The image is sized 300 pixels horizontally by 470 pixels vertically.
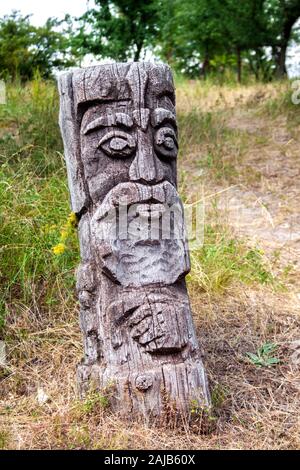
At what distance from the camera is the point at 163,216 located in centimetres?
362

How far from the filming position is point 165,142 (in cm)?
364

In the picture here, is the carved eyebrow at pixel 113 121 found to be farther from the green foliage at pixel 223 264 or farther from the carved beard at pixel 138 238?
the green foliage at pixel 223 264

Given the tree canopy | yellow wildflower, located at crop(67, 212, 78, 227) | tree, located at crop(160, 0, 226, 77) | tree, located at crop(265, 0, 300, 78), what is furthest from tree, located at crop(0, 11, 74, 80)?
yellow wildflower, located at crop(67, 212, 78, 227)

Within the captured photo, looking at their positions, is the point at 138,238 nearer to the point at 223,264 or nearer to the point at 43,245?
the point at 43,245

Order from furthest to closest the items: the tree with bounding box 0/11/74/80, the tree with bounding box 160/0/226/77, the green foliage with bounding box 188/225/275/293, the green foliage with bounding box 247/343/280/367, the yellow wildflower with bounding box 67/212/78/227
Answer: the tree with bounding box 160/0/226/77 → the tree with bounding box 0/11/74/80 → the green foliage with bounding box 188/225/275/293 → the green foliage with bounding box 247/343/280/367 → the yellow wildflower with bounding box 67/212/78/227

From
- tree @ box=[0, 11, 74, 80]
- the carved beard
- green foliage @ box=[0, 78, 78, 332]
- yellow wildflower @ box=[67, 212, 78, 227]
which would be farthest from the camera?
tree @ box=[0, 11, 74, 80]

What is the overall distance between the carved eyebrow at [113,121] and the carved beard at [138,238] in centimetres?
34

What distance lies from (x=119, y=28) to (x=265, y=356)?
25.8ft

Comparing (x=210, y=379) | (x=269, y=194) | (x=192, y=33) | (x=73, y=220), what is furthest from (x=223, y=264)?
(x=192, y=33)

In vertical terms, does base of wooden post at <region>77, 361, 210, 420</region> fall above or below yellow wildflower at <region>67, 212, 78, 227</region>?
below

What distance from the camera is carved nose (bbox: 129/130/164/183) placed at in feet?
11.6

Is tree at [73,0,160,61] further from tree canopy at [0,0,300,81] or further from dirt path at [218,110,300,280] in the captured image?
dirt path at [218,110,300,280]

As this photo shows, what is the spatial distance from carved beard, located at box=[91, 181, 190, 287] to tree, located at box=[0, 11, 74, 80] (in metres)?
6.51

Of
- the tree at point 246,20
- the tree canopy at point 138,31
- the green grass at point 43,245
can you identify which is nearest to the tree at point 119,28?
the tree canopy at point 138,31
